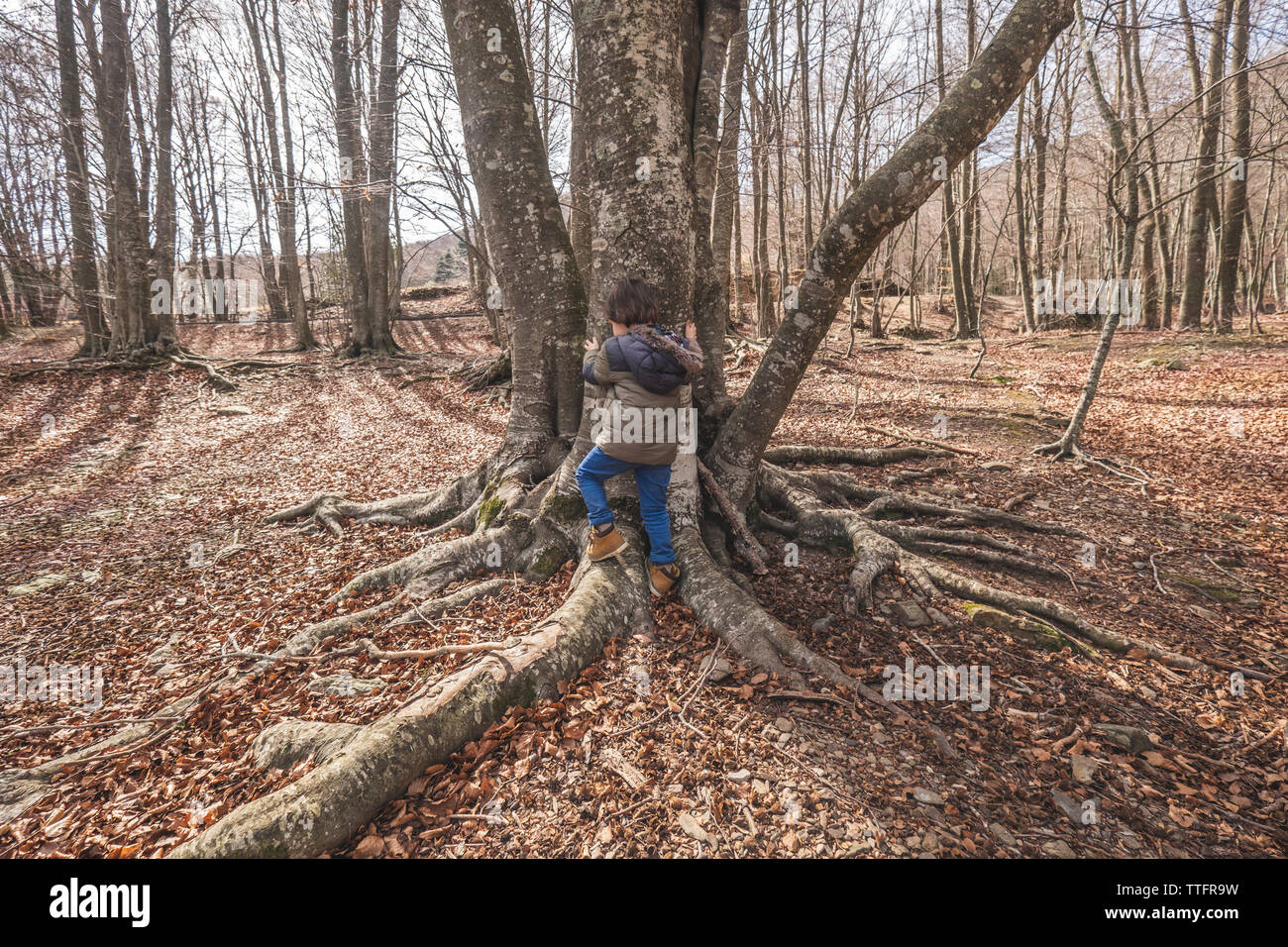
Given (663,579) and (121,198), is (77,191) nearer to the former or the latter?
(121,198)

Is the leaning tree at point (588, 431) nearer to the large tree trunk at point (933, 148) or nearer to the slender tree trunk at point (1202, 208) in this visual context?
the large tree trunk at point (933, 148)

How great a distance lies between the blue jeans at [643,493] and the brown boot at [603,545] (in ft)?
0.23

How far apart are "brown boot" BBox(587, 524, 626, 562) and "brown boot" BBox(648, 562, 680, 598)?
28 centimetres

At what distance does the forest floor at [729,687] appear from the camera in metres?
2.18

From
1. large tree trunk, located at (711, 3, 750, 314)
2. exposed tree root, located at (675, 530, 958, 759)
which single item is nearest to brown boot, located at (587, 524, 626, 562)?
exposed tree root, located at (675, 530, 958, 759)

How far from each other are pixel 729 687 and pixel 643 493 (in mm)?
1335

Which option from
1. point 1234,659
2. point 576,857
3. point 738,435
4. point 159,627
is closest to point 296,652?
point 159,627

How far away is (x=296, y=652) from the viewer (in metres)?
3.37

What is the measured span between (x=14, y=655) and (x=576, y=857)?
4.20 meters

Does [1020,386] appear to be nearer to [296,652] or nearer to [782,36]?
[296,652]

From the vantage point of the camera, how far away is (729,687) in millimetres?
2836

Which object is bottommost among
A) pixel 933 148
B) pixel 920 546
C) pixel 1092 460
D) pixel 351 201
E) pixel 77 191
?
pixel 920 546

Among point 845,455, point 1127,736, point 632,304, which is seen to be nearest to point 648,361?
point 632,304

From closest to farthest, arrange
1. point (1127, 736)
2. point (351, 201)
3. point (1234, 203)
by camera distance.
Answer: point (1127, 736) → point (1234, 203) → point (351, 201)
